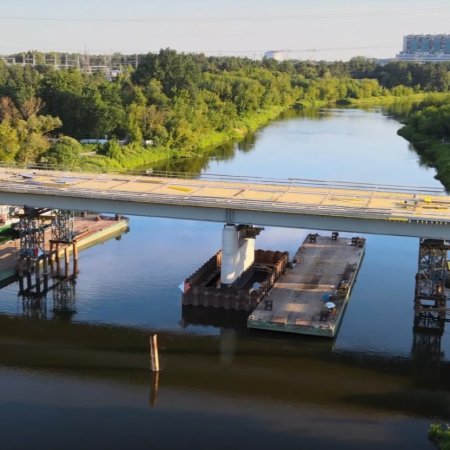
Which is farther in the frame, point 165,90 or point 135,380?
point 165,90

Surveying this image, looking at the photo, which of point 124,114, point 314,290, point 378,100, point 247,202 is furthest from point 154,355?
point 378,100

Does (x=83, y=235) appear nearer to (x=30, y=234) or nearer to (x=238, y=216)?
(x=30, y=234)

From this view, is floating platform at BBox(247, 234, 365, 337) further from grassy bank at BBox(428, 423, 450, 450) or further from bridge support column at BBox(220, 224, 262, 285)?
grassy bank at BBox(428, 423, 450, 450)

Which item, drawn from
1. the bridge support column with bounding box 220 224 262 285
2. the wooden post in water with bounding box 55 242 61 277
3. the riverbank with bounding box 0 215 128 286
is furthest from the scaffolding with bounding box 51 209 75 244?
the bridge support column with bounding box 220 224 262 285

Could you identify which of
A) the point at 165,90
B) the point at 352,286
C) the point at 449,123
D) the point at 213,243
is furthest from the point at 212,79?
the point at 352,286

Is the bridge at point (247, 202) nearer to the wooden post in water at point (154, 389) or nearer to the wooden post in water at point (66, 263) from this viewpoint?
the wooden post in water at point (66, 263)

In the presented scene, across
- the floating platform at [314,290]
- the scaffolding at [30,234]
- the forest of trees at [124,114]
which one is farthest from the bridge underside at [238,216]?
the forest of trees at [124,114]

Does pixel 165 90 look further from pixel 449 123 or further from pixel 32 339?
pixel 32 339
